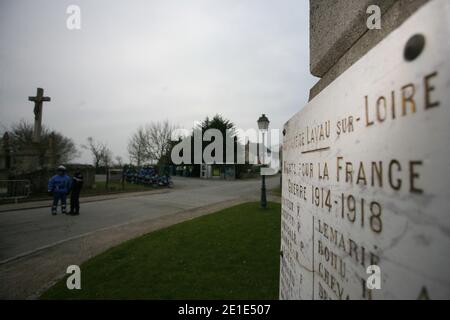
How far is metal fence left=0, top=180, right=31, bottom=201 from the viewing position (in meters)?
13.1

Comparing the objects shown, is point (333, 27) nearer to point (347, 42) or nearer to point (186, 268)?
point (347, 42)

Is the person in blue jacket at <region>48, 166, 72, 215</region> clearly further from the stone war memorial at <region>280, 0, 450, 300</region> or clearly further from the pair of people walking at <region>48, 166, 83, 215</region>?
the stone war memorial at <region>280, 0, 450, 300</region>

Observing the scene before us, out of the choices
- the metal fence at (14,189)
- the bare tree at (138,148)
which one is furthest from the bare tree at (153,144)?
the metal fence at (14,189)

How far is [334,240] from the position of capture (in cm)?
117

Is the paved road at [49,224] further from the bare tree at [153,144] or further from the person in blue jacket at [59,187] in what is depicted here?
the bare tree at [153,144]

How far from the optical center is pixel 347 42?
163 centimetres

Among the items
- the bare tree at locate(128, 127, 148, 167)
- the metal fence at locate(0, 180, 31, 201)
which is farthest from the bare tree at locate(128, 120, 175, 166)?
the metal fence at locate(0, 180, 31, 201)

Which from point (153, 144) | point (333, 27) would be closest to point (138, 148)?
point (153, 144)

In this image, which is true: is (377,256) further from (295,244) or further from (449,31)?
(295,244)

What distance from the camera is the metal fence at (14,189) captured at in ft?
43.0

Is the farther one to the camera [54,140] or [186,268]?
[54,140]

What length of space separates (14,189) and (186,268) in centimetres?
1396

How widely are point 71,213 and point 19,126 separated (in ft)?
129
